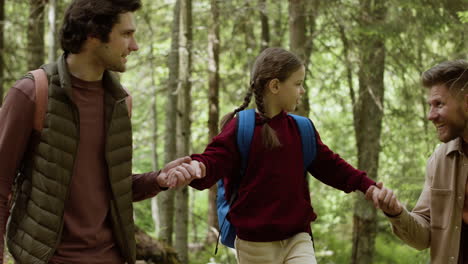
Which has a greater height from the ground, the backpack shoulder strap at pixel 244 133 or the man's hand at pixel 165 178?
the backpack shoulder strap at pixel 244 133

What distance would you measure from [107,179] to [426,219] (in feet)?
8.50

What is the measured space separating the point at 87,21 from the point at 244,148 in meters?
1.66

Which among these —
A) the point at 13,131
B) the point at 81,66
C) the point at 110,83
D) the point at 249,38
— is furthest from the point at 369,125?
the point at 13,131

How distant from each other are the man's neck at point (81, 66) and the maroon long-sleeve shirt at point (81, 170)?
0.13 ft

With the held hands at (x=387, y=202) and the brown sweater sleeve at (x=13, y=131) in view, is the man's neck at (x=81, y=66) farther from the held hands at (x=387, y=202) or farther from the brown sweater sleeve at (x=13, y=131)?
the held hands at (x=387, y=202)

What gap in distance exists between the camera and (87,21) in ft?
10.8

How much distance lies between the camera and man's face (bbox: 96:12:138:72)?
336 centimetres

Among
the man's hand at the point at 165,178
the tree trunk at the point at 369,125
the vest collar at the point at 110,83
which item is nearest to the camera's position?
the vest collar at the point at 110,83

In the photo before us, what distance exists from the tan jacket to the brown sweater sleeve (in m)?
2.67

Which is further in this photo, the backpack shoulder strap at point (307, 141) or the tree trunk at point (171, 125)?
the tree trunk at point (171, 125)

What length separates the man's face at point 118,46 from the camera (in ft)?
11.0

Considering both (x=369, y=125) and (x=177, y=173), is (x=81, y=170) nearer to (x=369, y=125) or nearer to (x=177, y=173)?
(x=177, y=173)

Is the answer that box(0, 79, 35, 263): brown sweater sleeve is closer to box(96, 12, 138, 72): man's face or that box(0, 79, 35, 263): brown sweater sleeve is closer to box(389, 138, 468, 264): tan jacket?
box(96, 12, 138, 72): man's face

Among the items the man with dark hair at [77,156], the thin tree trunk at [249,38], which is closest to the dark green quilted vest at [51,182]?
the man with dark hair at [77,156]
